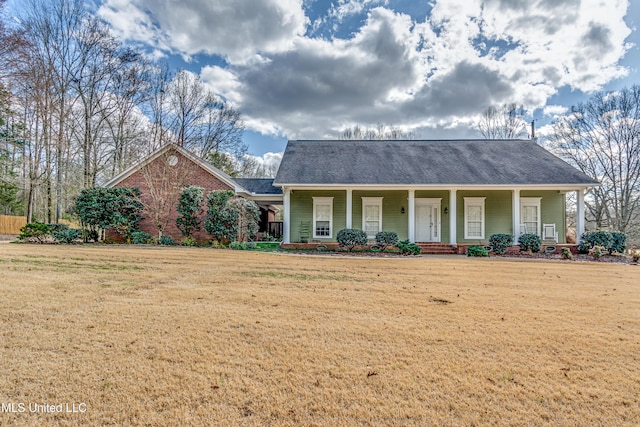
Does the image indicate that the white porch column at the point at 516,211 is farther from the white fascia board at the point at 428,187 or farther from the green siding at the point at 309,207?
the green siding at the point at 309,207

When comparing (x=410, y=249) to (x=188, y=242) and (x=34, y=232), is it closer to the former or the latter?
(x=188, y=242)

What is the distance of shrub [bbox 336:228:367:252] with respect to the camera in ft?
44.7

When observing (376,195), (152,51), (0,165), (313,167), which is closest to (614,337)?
(376,195)

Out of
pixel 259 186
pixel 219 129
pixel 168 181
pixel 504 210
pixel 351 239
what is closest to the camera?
pixel 351 239

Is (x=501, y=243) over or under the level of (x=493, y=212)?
under

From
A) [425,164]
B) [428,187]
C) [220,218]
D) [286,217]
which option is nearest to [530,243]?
[428,187]

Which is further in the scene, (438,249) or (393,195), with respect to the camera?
(393,195)

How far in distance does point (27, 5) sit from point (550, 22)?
29.0 m

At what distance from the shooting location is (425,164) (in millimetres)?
16266

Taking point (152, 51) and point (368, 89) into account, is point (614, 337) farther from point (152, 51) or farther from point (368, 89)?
point (152, 51)

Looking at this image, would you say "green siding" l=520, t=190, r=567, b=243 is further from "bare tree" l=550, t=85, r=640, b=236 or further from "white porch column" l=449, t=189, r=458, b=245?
"bare tree" l=550, t=85, r=640, b=236

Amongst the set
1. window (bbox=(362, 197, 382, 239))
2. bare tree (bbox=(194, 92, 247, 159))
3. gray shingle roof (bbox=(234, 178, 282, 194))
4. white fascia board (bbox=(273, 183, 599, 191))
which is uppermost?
bare tree (bbox=(194, 92, 247, 159))

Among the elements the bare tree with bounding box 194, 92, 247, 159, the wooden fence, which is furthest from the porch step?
the wooden fence

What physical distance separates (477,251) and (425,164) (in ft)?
18.0
